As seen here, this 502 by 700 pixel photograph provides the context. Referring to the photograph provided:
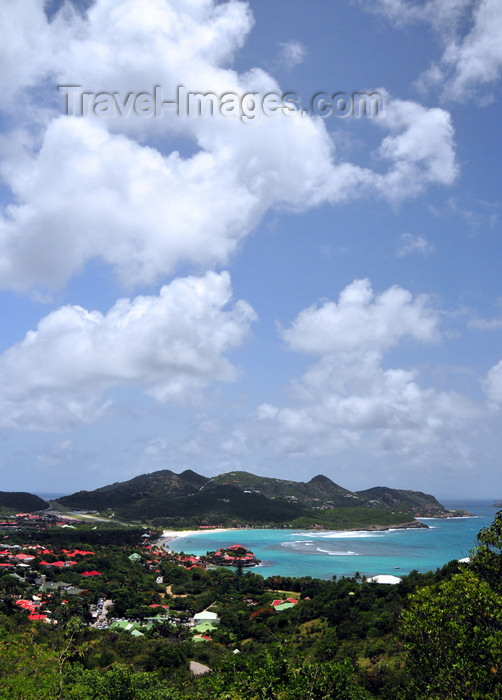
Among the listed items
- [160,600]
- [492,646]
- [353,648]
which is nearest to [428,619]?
[492,646]

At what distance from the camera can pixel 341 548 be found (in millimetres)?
97000

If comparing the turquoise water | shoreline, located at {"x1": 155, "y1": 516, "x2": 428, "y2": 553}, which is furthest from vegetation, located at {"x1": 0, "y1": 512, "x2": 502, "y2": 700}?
shoreline, located at {"x1": 155, "y1": 516, "x2": 428, "y2": 553}

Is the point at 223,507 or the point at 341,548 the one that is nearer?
the point at 341,548

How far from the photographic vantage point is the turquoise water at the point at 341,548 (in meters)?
71.7

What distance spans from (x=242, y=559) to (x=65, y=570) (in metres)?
29.6

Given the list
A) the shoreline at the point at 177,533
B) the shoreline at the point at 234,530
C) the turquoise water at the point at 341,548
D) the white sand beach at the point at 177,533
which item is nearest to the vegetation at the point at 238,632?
the turquoise water at the point at 341,548

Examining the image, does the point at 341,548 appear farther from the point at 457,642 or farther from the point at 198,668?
the point at 457,642

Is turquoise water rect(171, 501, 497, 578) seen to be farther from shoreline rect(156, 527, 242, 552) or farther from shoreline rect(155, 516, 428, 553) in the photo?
shoreline rect(155, 516, 428, 553)

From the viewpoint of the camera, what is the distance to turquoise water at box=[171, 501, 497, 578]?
235 feet

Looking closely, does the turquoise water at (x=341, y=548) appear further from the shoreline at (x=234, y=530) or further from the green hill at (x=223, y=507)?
the green hill at (x=223, y=507)

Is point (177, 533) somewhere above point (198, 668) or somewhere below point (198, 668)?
below

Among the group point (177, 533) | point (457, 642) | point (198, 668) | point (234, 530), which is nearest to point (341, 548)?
point (177, 533)

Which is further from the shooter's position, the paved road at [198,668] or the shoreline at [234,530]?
the shoreline at [234,530]

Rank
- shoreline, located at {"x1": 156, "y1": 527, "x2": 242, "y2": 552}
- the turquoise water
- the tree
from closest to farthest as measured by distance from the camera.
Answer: the tree < the turquoise water < shoreline, located at {"x1": 156, "y1": 527, "x2": 242, "y2": 552}
